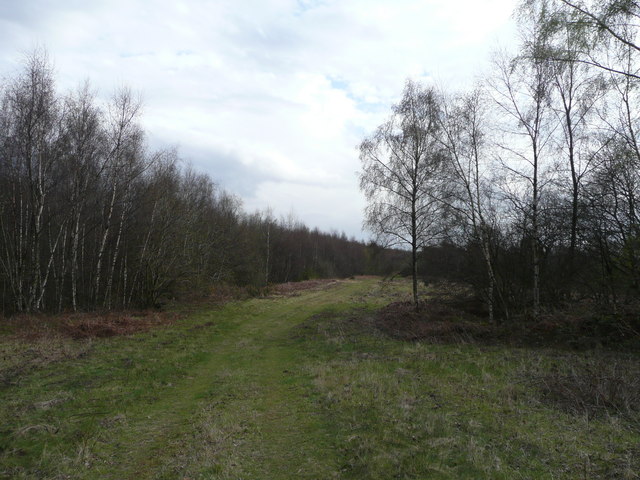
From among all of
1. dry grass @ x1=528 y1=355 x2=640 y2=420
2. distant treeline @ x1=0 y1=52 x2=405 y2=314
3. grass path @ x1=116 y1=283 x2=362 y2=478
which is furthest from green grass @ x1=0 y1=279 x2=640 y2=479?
distant treeline @ x1=0 y1=52 x2=405 y2=314

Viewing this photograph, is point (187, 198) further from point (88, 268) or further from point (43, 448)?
point (43, 448)

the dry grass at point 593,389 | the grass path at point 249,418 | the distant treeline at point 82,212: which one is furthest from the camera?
the distant treeline at point 82,212

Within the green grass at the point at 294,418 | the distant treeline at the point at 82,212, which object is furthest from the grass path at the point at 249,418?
the distant treeline at the point at 82,212

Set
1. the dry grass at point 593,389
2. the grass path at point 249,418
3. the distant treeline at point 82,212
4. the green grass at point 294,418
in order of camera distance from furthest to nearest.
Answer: the distant treeline at point 82,212, the dry grass at point 593,389, the grass path at point 249,418, the green grass at point 294,418

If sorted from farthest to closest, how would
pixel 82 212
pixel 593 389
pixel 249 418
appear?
pixel 82 212
pixel 593 389
pixel 249 418

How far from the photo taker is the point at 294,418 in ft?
21.2

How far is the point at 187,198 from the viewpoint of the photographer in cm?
2828

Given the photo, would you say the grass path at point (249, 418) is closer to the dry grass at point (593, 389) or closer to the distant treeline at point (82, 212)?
the dry grass at point (593, 389)

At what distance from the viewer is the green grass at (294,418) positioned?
459 centimetres

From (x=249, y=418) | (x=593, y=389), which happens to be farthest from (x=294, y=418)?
(x=593, y=389)

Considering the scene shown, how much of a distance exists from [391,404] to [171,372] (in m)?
5.77

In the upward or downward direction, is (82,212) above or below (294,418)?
above

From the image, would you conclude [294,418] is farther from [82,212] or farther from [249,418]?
[82,212]

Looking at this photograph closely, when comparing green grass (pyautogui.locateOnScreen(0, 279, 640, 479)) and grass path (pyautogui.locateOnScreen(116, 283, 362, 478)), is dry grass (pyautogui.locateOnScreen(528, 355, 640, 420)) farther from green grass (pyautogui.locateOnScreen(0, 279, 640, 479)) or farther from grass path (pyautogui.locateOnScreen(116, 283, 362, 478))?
grass path (pyautogui.locateOnScreen(116, 283, 362, 478))
